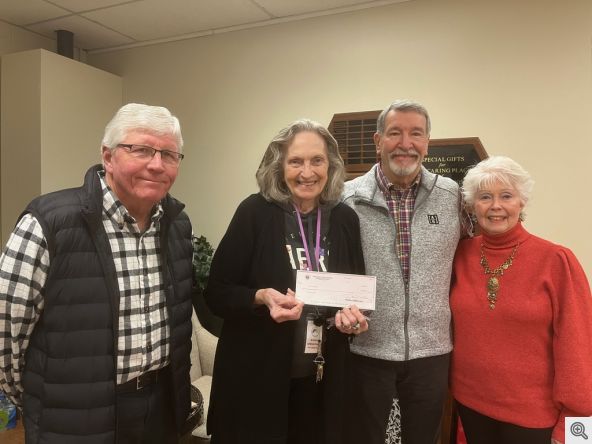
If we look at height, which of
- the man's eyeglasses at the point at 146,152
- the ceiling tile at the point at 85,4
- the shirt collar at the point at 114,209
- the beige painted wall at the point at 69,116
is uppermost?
the ceiling tile at the point at 85,4

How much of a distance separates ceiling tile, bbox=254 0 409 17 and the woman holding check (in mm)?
1866

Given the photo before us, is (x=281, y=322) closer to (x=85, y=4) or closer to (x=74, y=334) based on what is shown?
(x=74, y=334)

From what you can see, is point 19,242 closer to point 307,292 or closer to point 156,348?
point 156,348

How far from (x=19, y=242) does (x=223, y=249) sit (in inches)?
23.3

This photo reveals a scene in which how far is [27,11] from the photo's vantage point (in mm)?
3168

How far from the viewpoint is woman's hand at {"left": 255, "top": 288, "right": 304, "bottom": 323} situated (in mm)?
1324

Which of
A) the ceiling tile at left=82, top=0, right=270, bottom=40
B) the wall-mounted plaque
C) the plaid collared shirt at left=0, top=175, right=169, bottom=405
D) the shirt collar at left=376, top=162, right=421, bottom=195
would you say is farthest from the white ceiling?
the plaid collared shirt at left=0, top=175, right=169, bottom=405

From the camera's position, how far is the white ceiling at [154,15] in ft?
9.97

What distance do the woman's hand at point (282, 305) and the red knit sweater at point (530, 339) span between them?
2.10ft

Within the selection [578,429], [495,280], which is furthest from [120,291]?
[578,429]

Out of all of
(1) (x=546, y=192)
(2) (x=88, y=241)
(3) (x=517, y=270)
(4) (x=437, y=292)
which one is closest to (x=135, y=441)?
(2) (x=88, y=241)

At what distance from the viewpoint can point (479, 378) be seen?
1.53m

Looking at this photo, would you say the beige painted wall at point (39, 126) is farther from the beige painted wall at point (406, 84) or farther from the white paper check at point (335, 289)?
the white paper check at point (335, 289)

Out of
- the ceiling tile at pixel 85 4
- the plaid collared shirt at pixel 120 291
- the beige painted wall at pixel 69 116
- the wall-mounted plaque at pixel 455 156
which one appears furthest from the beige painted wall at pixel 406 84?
the plaid collared shirt at pixel 120 291
